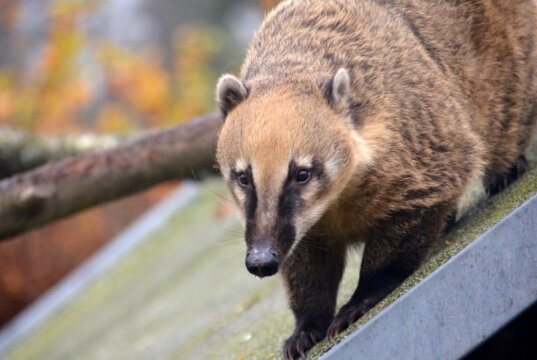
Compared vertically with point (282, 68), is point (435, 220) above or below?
below

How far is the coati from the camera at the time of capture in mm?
3896

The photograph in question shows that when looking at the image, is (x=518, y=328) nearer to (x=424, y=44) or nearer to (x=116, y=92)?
(x=424, y=44)

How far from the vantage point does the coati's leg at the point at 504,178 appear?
17.3 feet

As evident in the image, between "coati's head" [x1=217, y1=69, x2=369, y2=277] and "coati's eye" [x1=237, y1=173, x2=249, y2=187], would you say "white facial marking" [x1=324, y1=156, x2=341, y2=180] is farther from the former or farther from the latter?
"coati's eye" [x1=237, y1=173, x2=249, y2=187]

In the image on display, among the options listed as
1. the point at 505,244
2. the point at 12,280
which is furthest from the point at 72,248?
the point at 505,244

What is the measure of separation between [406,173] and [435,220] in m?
0.37

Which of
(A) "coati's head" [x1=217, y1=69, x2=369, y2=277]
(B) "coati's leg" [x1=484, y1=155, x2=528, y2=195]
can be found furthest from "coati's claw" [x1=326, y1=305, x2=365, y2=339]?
(B) "coati's leg" [x1=484, y1=155, x2=528, y2=195]

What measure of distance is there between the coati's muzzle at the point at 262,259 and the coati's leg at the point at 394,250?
76 cm

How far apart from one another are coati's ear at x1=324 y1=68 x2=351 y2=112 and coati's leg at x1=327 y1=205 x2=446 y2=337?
27.9 inches

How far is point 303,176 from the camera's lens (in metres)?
3.90

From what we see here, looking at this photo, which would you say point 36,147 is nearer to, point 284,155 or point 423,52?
point 423,52

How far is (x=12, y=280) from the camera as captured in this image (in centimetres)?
A: 1338

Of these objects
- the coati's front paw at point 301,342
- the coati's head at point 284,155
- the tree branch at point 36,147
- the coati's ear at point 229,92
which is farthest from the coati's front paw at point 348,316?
the tree branch at point 36,147

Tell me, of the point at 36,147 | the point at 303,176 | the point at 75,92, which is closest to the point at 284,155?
the point at 303,176
